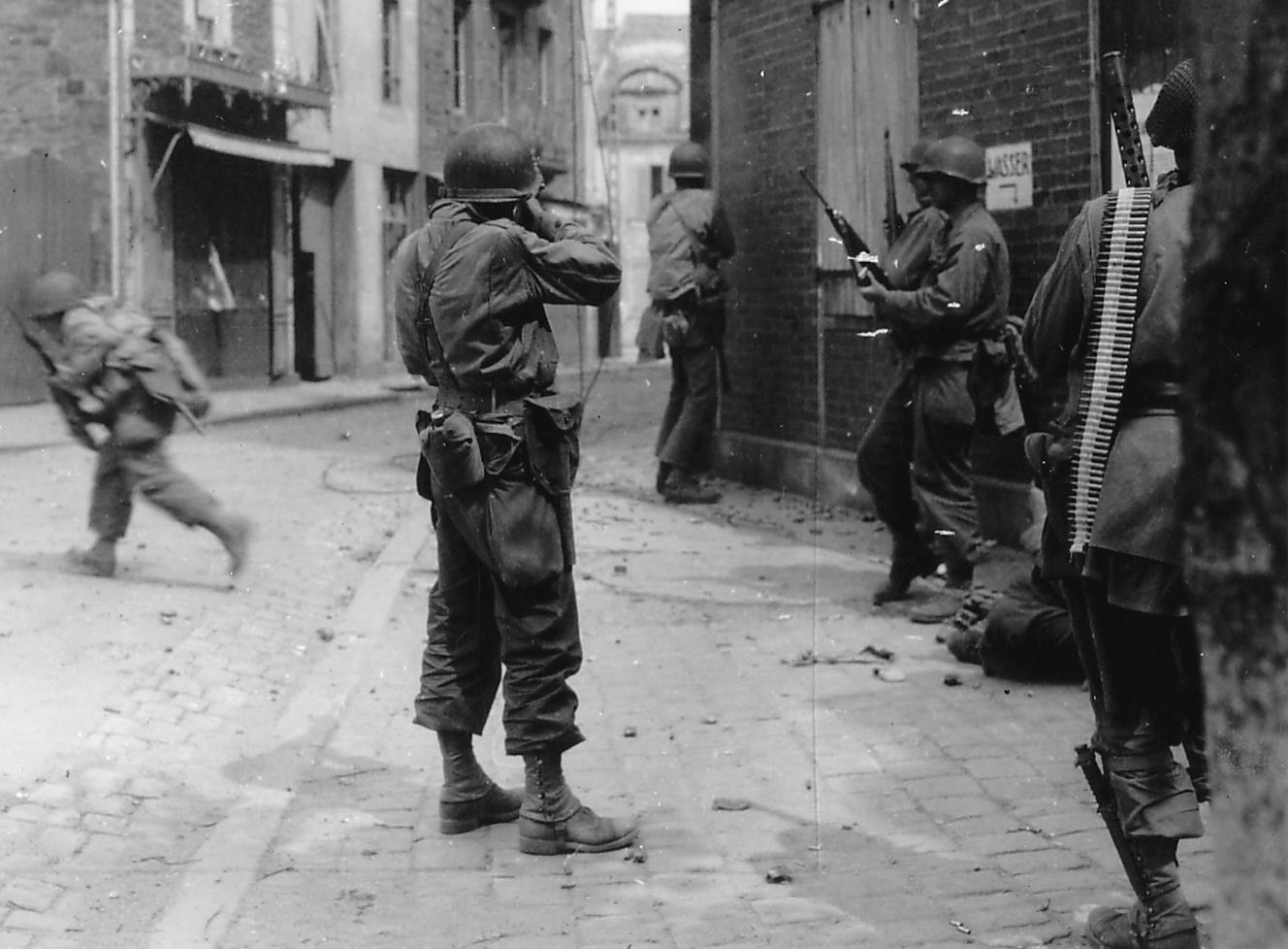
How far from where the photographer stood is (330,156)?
25672 mm

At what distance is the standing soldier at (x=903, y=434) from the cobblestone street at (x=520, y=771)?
0.32 m

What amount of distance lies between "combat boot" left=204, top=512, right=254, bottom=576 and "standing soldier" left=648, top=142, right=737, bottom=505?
13.7 ft

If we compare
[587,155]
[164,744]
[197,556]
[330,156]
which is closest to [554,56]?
[587,155]

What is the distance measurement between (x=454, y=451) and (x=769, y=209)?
26.9 ft

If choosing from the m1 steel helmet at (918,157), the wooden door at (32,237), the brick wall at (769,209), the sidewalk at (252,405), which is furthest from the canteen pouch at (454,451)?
the wooden door at (32,237)

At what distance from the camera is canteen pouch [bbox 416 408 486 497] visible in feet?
16.0

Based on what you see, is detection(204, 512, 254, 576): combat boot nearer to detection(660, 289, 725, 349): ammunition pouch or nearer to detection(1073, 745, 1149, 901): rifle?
detection(660, 289, 725, 349): ammunition pouch

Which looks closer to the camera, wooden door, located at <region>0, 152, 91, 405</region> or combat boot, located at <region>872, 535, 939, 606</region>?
combat boot, located at <region>872, 535, 939, 606</region>

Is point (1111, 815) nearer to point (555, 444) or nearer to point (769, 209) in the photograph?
point (555, 444)

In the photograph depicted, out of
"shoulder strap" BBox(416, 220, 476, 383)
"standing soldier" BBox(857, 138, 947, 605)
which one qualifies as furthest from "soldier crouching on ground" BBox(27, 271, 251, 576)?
"shoulder strap" BBox(416, 220, 476, 383)

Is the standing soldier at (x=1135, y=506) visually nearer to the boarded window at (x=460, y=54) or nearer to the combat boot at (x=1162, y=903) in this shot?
the combat boot at (x=1162, y=903)

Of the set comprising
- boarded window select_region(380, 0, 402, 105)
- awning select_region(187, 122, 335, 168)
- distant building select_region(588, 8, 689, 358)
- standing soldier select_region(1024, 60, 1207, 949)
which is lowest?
standing soldier select_region(1024, 60, 1207, 949)

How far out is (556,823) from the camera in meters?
5.00

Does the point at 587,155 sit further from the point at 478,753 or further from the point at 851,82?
the point at 478,753
